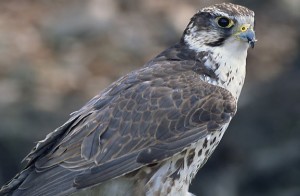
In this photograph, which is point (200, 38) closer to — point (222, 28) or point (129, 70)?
point (222, 28)

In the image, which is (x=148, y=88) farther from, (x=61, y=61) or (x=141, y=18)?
(x=141, y=18)

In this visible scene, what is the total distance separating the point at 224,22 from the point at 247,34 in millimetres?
191

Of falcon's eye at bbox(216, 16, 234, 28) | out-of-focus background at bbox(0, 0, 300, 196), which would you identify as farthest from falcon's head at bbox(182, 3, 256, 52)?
out-of-focus background at bbox(0, 0, 300, 196)

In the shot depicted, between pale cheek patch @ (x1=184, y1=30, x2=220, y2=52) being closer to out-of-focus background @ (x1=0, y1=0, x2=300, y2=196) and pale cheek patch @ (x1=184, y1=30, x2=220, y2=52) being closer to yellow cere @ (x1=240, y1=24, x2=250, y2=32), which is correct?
yellow cere @ (x1=240, y1=24, x2=250, y2=32)

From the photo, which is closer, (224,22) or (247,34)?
(247,34)

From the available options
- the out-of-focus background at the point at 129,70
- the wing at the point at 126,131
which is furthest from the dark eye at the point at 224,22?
the out-of-focus background at the point at 129,70

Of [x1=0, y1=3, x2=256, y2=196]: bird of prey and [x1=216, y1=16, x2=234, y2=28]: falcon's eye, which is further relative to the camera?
[x1=216, y1=16, x2=234, y2=28]: falcon's eye

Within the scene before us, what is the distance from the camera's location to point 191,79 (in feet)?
22.7

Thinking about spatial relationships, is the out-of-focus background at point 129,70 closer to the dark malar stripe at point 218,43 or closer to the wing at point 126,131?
the dark malar stripe at point 218,43

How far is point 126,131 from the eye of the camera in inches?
262

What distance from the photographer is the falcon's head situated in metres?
6.96

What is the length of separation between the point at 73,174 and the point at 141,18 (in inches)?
295

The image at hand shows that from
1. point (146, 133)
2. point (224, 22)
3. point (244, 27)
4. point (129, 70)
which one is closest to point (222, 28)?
point (224, 22)

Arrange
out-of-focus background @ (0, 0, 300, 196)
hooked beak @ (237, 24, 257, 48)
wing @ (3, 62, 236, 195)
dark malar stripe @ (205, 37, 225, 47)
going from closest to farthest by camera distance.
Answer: wing @ (3, 62, 236, 195) → hooked beak @ (237, 24, 257, 48) → dark malar stripe @ (205, 37, 225, 47) → out-of-focus background @ (0, 0, 300, 196)
